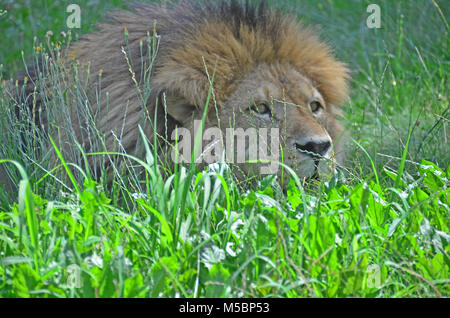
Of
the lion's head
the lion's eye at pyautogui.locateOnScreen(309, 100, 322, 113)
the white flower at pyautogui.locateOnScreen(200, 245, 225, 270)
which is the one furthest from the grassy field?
the lion's eye at pyautogui.locateOnScreen(309, 100, 322, 113)

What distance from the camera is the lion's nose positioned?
3.67 metres

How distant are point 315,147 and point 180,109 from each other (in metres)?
0.77

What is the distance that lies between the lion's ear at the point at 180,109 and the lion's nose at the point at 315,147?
585 mm

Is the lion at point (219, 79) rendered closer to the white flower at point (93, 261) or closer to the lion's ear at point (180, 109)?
the lion's ear at point (180, 109)

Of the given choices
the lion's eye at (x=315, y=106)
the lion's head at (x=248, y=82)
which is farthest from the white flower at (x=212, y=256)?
the lion's eye at (x=315, y=106)

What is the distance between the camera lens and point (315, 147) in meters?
3.68

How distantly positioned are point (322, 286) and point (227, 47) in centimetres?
168

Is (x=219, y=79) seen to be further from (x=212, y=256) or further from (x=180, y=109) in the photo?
(x=212, y=256)

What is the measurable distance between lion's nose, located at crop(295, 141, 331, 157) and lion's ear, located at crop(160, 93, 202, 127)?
1.92 ft

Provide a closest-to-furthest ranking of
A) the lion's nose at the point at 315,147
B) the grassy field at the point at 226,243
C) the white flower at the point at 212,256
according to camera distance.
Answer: the grassy field at the point at 226,243, the white flower at the point at 212,256, the lion's nose at the point at 315,147

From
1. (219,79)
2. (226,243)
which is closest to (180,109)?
(219,79)

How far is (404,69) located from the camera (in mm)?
6621

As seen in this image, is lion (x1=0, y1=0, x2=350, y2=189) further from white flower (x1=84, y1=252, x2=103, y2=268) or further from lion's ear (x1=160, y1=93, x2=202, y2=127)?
white flower (x1=84, y1=252, x2=103, y2=268)

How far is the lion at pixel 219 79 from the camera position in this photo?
373 cm
